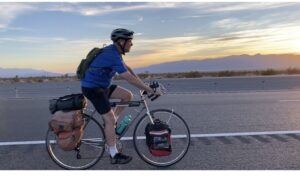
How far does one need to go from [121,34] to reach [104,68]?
0.51 m

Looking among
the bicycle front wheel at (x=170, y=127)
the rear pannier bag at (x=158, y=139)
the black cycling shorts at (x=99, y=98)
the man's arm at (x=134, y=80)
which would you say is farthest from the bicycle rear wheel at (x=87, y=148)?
the man's arm at (x=134, y=80)

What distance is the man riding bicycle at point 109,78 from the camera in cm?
543

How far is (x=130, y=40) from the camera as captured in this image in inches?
220

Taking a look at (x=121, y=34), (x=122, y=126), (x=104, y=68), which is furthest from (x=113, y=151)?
(x=121, y=34)

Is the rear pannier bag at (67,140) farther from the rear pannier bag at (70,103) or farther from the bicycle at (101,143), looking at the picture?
the rear pannier bag at (70,103)

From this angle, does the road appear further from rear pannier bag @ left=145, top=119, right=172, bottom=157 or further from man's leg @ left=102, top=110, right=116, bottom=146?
man's leg @ left=102, top=110, right=116, bottom=146

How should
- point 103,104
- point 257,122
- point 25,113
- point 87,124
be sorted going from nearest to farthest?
point 103,104
point 87,124
point 257,122
point 25,113

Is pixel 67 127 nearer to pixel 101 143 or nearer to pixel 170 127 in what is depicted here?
pixel 101 143

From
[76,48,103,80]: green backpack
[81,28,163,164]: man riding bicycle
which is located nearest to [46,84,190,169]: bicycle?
[81,28,163,164]: man riding bicycle

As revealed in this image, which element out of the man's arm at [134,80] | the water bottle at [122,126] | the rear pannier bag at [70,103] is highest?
the man's arm at [134,80]
